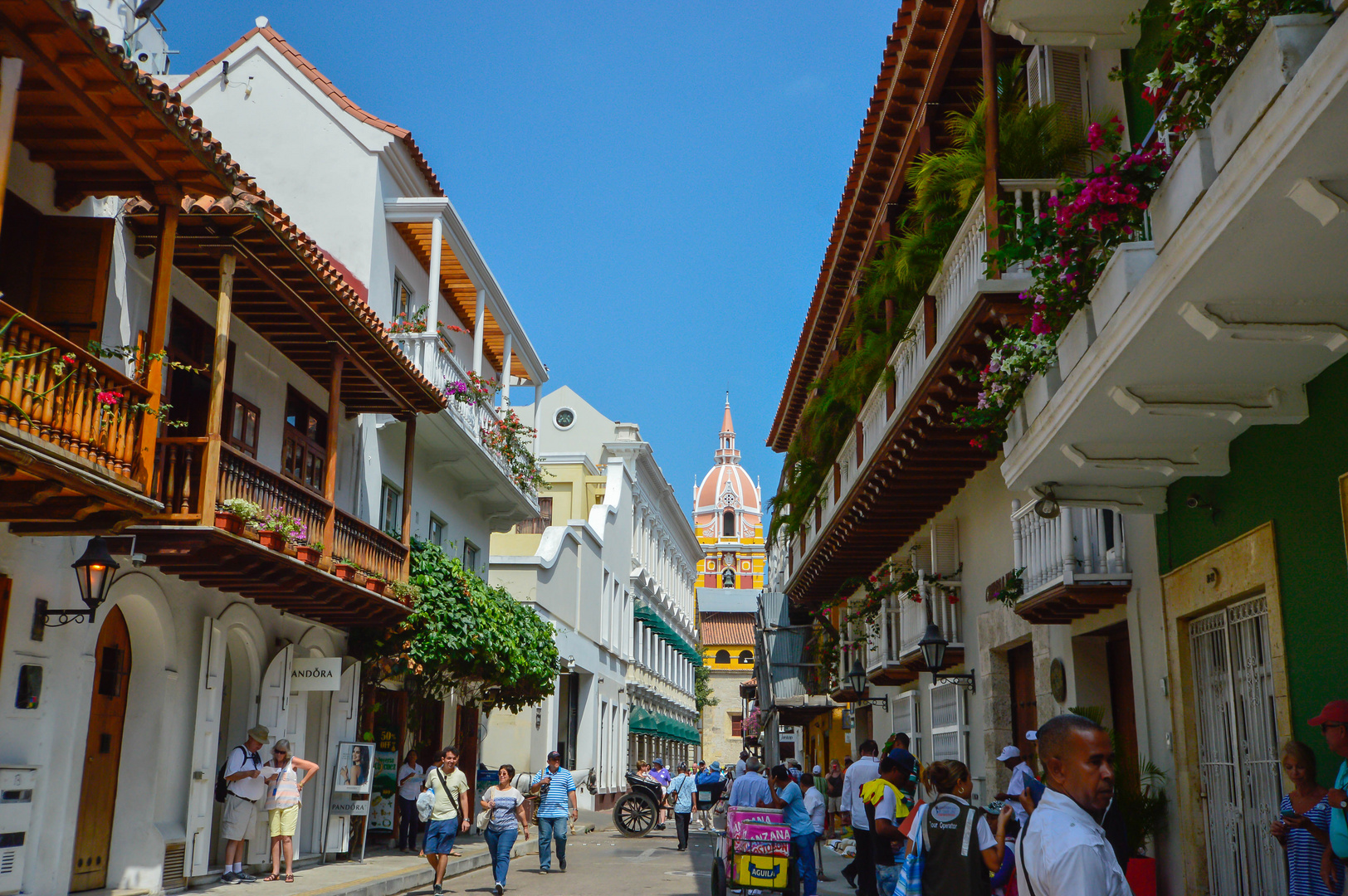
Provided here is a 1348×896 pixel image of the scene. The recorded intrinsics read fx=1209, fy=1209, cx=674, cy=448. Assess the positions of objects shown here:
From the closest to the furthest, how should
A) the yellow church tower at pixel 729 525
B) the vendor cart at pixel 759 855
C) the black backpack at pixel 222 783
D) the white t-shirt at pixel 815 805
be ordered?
the vendor cart at pixel 759 855
the black backpack at pixel 222 783
the white t-shirt at pixel 815 805
the yellow church tower at pixel 729 525

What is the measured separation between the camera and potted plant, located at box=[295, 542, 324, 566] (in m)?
13.4

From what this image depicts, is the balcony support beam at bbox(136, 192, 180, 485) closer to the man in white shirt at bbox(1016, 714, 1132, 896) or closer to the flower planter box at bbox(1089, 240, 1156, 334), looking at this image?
the flower planter box at bbox(1089, 240, 1156, 334)

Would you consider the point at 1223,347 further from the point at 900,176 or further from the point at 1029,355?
the point at 900,176

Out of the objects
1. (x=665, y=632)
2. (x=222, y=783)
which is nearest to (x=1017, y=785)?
(x=222, y=783)

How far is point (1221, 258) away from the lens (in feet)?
18.6

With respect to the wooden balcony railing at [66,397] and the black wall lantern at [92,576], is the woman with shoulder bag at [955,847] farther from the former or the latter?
the black wall lantern at [92,576]

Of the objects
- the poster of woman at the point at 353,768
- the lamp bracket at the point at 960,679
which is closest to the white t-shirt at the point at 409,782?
the poster of woman at the point at 353,768

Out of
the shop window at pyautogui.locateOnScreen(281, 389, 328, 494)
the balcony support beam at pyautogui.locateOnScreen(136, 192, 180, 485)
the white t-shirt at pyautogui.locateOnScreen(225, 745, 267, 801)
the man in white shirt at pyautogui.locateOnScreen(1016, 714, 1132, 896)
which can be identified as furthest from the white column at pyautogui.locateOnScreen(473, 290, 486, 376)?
the man in white shirt at pyautogui.locateOnScreen(1016, 714, 1132, 896)

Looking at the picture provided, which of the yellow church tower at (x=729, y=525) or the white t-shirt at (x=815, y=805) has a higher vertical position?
the yellow church tower at (x=729, y=525)

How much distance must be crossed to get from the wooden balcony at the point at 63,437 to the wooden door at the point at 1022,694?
964 centimetres

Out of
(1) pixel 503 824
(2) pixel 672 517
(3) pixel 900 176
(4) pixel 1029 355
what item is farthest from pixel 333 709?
(2) pixel 672 517

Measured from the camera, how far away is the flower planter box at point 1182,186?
5.74 m

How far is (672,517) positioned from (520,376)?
1485 inches

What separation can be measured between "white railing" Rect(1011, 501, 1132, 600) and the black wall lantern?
8285 millimetres
